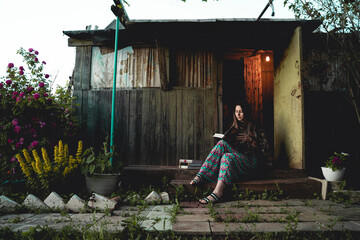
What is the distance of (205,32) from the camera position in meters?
4.19

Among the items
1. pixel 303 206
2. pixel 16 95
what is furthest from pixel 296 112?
pixel 16 95

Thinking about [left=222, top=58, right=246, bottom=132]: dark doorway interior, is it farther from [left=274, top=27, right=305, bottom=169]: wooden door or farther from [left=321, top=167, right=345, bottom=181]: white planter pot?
[left=321, top=167, right=345, bottom=181]: white planter pot

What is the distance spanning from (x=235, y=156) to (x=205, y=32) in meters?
2.45

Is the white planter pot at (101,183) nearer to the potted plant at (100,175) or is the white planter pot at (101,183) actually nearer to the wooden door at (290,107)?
the potted plant at (100,175)

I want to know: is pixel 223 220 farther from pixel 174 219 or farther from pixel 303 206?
pixel 303 206

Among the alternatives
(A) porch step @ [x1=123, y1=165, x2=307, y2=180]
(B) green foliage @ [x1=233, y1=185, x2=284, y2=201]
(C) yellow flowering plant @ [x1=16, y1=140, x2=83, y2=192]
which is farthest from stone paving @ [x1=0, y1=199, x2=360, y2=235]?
(A) porch step @ [x1=123, y1=165, x2=307, y2=180]

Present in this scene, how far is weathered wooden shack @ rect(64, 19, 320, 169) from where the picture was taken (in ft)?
14.7

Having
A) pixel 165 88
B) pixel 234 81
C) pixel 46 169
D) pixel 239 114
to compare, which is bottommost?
pixel 46 169

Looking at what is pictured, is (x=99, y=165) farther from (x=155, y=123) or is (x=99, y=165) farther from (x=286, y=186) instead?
(x=286, y=186)

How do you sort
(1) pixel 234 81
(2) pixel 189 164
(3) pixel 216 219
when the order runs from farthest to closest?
1. (1) pixel 234 81
2. (2) pixel 189 164
3. (3) pixel 216 219

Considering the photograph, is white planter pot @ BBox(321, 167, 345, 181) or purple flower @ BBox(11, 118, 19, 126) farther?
purple flower @ BBox(11, 118, 19, 126)

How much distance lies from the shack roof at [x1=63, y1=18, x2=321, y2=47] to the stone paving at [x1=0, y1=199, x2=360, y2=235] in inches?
122

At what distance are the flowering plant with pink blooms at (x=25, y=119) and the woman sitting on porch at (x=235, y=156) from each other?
2.93 metres

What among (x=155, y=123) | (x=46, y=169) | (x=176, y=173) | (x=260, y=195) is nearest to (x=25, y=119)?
(x=46, y=169)
